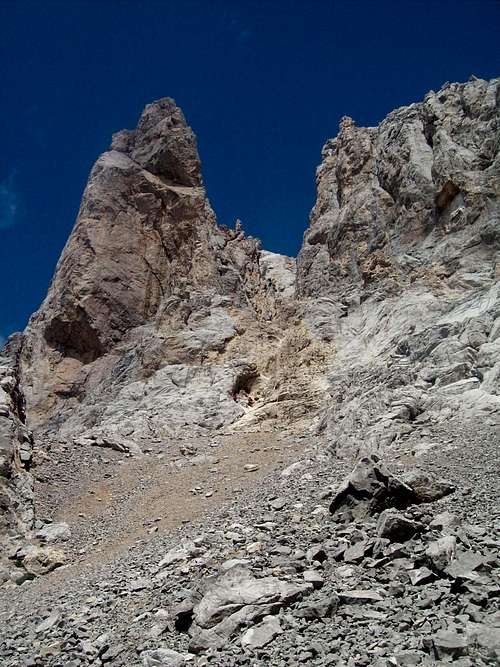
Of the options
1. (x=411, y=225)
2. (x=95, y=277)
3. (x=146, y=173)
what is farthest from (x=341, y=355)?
(x=146, y=173)

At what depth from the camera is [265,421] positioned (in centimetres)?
2858

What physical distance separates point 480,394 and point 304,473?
6.21m

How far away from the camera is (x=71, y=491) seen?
2172 cm

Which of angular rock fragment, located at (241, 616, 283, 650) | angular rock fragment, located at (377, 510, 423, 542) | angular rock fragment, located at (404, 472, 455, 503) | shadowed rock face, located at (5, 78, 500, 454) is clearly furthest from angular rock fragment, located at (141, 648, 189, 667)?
shadowed rock face, located at (5, 78, 500, 454)

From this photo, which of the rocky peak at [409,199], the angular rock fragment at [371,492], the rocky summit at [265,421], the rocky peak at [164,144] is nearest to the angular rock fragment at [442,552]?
the rocky summit at [265,421]

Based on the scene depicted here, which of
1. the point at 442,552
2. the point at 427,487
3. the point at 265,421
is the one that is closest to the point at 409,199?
the point at 265,421

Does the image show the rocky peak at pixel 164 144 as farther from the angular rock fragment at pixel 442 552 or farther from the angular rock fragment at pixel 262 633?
the angular rock fragment at pixel 262 633

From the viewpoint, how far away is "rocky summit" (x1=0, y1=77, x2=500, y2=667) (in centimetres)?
754

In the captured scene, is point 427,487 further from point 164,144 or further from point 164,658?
point 164,144

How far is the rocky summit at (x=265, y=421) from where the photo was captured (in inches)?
297

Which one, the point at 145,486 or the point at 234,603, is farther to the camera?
the point at 145,486

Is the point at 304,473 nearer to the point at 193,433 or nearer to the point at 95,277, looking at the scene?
the point at 193,433

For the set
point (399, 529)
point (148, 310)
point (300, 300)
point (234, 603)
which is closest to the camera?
point (234, 603)

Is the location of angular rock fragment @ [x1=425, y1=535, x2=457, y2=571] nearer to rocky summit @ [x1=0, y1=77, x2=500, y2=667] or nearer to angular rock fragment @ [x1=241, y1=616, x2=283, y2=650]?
rocky summit @ [x1=0, y1=77, x2=500, y2=667]
